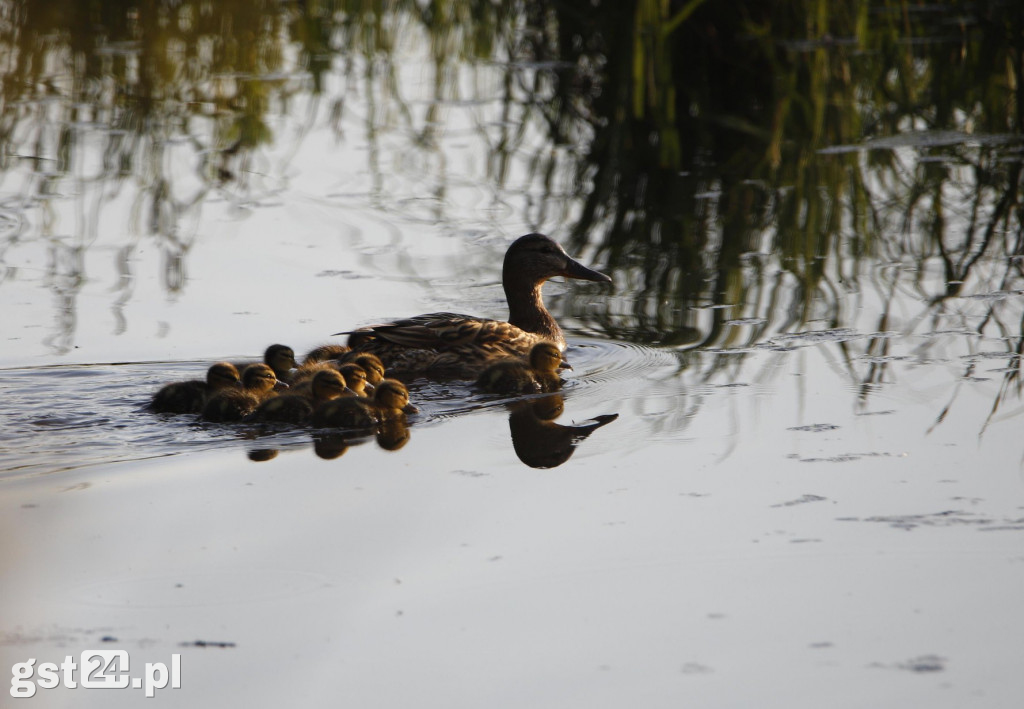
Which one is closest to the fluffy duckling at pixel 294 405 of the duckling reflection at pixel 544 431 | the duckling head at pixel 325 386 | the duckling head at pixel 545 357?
the duckling head at pixel 325 386

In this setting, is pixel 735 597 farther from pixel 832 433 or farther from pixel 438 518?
pixel 832 433

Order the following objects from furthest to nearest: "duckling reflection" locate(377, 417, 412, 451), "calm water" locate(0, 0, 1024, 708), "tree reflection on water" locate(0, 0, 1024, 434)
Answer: "tree reflection on water" locate(0, 0, 1024, 434) < "duckling reflection" locate(377, 417, 412, 451) < "calm water" locate(0, 0, 1024, 708)

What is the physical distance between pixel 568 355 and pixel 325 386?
1325mm

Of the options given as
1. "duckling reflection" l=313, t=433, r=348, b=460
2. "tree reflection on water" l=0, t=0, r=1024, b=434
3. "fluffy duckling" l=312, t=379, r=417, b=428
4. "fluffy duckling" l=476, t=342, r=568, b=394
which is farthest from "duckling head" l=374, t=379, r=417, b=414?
"tree reflection on water" l=0, t=0, r=1024, b=434

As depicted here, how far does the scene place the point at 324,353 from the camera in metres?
5.84

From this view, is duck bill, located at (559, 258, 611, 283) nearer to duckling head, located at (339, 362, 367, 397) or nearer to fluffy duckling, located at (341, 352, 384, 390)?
fluffy duckling, located at (341, 352, 384, 390)

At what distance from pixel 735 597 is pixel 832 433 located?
1321 mm

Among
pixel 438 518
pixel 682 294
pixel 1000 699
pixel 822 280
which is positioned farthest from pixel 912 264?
pixel 1000 699

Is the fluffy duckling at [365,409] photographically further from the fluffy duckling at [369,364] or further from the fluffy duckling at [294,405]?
the fluffy duckling at [369,364]

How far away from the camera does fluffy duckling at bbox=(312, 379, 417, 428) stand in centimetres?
503

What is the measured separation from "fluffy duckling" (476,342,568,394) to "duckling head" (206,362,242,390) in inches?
37.9

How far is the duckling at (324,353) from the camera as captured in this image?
19.1 ft

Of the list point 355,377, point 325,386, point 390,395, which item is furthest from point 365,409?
point 355,377

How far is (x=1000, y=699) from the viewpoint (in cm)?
301
